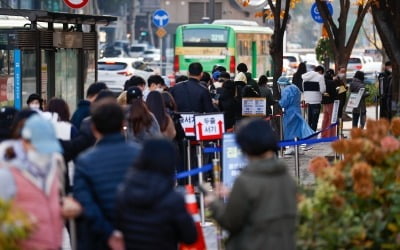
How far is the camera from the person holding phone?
7051mm

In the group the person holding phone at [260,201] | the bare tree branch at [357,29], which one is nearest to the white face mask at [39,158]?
the person holding phone at [260,201]

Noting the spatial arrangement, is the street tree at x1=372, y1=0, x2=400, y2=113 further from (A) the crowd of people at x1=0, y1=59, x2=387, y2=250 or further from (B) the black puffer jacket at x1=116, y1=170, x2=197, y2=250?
(B) the black puffer jacket at x1=116, y1=170, x2=197, y2=250

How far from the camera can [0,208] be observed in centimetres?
687

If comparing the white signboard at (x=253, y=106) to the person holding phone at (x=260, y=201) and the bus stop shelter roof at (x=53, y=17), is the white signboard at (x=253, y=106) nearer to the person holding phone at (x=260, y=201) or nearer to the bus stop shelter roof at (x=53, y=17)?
the bus stop shelter roof at (x=53, y=17)

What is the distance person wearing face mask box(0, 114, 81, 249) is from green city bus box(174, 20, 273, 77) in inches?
1413

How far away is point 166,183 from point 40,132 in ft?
3.02

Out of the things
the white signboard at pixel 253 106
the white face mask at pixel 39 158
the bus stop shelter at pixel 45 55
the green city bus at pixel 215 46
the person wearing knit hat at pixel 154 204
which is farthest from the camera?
the green city bus at pixel 215 46

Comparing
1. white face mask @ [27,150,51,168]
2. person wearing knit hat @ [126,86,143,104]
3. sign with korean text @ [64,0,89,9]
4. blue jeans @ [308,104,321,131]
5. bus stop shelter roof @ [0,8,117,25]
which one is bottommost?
blue jeans @ [308,104,321,131]

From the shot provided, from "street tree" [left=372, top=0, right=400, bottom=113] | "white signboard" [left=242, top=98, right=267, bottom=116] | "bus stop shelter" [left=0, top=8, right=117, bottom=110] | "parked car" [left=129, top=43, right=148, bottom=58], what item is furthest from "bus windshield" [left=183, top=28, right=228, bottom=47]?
"parked car" [left=129, top=43, right=148, bottom=58]

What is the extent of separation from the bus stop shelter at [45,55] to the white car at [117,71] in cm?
2165

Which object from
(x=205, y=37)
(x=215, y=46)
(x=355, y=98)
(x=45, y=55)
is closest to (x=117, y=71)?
(x=205, y=37)

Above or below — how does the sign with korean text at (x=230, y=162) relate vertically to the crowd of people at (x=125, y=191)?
below

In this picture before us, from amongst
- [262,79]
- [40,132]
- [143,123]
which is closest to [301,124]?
[262,79]

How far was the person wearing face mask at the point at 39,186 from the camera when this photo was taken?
7.15m
